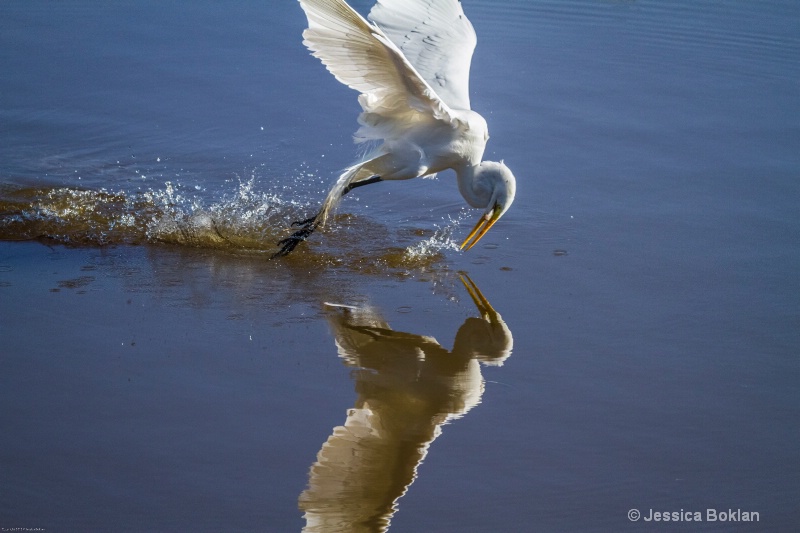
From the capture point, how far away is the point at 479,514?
3543mm

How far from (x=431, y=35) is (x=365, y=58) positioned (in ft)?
4.78

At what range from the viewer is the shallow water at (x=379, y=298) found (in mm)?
3691

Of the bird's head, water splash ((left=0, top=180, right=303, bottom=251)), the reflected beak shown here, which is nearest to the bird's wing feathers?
the bird's head

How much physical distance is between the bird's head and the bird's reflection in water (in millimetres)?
466

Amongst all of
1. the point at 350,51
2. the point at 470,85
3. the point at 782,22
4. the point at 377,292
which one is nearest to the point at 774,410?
the point at 377,292

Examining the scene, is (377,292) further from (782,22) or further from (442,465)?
(782,22)

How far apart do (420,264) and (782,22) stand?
6.73m

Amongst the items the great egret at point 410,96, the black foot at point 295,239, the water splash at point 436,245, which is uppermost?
the great egret at point 410,96

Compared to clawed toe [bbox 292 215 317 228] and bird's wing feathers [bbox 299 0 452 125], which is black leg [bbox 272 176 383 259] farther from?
bird's wing feathers [bbox 299 0 452 125]
